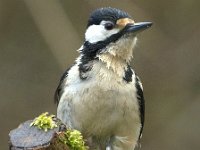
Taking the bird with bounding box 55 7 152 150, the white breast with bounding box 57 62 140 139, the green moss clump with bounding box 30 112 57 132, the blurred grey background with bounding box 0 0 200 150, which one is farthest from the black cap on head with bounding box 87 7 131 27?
the blurred grey background with bounding box 0 0 200 150

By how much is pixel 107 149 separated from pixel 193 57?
4951 millimetres

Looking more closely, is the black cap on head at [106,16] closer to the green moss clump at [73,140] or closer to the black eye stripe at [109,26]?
the black eye stripe at [109,26]

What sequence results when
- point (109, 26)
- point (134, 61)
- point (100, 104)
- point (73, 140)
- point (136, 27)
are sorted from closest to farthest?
point (73, 140) → point (100, 104) → point (136, 27) → point (109, 26) → point (134, 61)

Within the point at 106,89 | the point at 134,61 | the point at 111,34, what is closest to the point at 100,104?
the point at 106,89

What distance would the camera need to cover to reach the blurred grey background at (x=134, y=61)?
10789 mm

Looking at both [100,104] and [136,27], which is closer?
[100,104]

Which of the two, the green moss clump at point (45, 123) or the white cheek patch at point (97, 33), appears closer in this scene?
the green moss clump at point (45, 123)

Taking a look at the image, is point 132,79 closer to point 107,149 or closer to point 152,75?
point 107,149

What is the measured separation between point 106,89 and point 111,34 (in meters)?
0.47

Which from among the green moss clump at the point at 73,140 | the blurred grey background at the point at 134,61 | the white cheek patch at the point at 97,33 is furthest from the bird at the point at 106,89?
the blurred grey background at the point at 134,61

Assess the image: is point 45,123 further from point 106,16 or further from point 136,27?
point 106,16

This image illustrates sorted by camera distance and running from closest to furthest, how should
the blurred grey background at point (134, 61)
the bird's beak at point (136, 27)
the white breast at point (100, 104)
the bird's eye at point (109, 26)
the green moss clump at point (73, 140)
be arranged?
the green moss clump at point (73, 140) → the white breast at point (100, 104) → the bird's beak at point (136, 27) → the bird's eye at point (109, 26) → the blurred grey background at point (134, 61)

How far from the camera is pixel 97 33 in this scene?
673cm

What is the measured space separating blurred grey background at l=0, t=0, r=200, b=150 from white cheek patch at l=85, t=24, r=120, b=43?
3.72m
